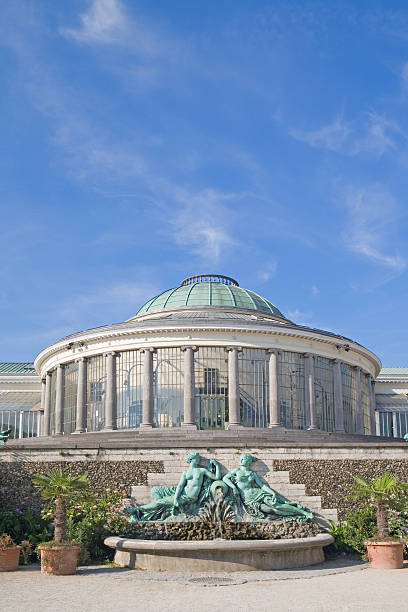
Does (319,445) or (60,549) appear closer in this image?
(60,549)

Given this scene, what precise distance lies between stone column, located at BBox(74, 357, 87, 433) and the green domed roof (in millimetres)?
8236

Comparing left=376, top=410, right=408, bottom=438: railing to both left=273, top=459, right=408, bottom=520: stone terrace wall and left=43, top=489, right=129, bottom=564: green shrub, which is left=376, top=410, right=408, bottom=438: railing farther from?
left=43, top=489, right=129, bottom=564: green shrub

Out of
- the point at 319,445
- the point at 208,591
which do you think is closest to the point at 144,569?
the point at 208,591

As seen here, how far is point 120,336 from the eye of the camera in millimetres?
43719

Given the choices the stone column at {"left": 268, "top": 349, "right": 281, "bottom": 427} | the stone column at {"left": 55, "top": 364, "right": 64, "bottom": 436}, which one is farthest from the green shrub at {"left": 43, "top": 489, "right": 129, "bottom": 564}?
the stone column at {"left": 55, "top": 364, "right": 64, "bottom": 436}

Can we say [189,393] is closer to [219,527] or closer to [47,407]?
[47,407]

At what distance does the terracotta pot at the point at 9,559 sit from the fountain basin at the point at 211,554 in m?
2.69

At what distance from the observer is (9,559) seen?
18.6 meters

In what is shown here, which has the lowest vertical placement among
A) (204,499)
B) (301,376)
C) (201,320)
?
(204,499)

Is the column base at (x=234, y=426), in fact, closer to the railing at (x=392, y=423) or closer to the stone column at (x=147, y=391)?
the stone column at (x=147, y=391)

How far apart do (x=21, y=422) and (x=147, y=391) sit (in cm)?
1786

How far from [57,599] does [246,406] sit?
2847 cm

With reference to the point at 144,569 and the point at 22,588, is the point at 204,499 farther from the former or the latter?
the point at 22,588

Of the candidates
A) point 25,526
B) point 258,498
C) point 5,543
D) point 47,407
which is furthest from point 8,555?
point 47,407
